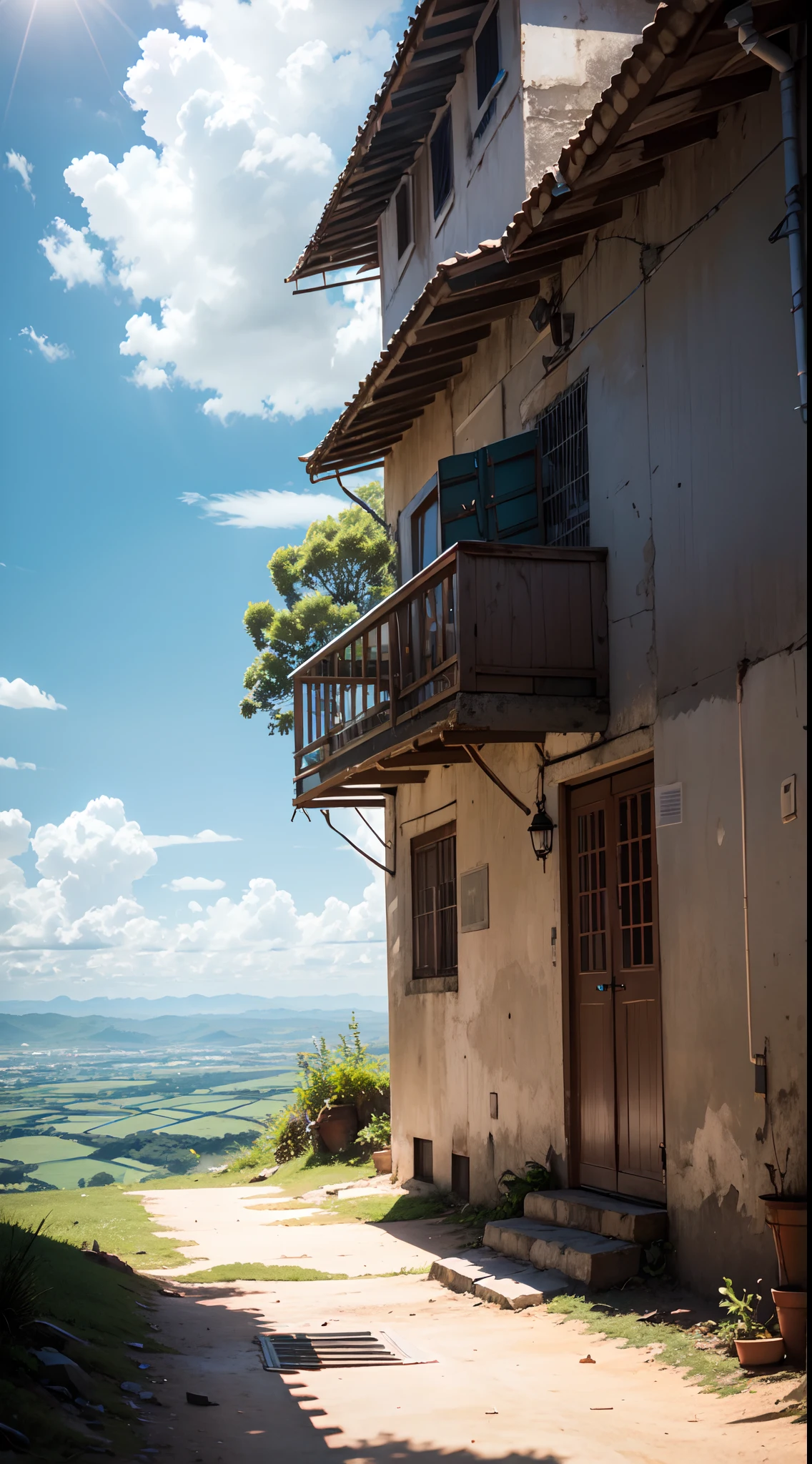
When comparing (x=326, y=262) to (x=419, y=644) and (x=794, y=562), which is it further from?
(x=794, y=562)

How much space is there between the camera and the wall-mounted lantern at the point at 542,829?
34.1 ft

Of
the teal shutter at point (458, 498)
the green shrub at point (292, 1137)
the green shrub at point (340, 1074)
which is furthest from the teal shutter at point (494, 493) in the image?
the green shrub at point (292, 1137)

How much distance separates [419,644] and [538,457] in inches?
80.7

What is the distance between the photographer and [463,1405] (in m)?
6.02

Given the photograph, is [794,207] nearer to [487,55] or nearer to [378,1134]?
[487,55]

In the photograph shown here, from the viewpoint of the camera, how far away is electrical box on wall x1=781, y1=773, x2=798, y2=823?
6.53 meters

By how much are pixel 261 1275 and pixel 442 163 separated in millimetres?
11490

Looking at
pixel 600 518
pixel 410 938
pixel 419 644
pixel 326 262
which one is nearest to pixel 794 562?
pixel 600 518

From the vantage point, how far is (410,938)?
600 inches

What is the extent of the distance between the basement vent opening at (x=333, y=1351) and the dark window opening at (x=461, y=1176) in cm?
491

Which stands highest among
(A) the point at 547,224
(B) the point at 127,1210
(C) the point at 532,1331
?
(A) the point at 547,224

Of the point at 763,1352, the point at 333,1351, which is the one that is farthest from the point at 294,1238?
the point at 763,1352

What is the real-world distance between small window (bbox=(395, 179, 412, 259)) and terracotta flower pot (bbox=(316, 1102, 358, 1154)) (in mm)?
11850

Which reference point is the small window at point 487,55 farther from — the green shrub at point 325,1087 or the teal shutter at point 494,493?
the green shrub at point 325,1087
